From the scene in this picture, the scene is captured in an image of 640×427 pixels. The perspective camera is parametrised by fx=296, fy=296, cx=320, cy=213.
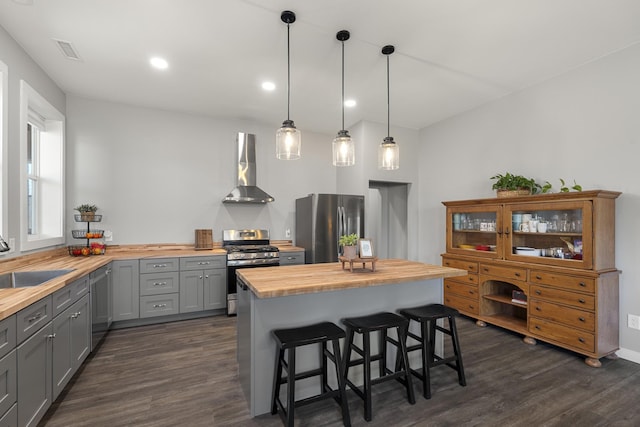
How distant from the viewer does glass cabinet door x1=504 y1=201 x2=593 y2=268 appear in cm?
275

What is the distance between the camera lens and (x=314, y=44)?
269 centimetres

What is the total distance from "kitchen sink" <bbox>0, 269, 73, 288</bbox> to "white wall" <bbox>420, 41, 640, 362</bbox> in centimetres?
485

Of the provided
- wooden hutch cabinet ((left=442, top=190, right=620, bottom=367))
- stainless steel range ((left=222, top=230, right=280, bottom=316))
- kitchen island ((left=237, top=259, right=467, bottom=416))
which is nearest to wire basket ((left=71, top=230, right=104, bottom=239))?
stainless steel range ((left=222, top=230, right=280, bottom=316))

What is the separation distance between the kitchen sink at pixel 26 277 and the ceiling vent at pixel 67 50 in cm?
203

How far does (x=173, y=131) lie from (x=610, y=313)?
18.2 ft

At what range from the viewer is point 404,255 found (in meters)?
5.31

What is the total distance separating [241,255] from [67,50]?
277 cm

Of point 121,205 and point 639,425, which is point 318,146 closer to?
point 121,205

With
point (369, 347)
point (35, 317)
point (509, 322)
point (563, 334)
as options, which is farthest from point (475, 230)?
point (35, 317)

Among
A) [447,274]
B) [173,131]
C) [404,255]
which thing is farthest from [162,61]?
[404,255]

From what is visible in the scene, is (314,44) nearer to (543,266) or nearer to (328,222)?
(328,222)

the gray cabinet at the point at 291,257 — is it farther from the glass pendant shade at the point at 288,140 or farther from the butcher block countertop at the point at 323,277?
the glass pendant shade at the point at 288,140

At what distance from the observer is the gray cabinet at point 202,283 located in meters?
3.79

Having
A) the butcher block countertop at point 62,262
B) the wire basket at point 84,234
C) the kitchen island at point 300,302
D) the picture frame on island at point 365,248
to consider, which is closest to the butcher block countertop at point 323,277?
the kitchen island at point 300,302
